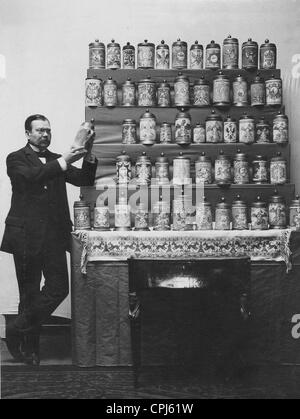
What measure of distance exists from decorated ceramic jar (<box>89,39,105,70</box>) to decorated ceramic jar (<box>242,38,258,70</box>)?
27.2 inches

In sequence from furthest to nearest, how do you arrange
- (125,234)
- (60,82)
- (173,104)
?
(60,82), (173,104), (125,234)

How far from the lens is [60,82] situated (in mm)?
3424

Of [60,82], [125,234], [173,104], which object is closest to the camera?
[125,234]

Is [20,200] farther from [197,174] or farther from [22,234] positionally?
[197,174]

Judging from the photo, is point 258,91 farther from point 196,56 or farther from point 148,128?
point 148,128

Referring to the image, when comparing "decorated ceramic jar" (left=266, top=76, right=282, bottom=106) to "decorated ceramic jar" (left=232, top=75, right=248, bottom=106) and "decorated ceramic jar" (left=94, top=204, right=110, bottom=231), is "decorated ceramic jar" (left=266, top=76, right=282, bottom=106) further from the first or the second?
"decorated ceramic jar" (left=94, top=204, right=110, bottom=231)

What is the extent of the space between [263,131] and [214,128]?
24cm

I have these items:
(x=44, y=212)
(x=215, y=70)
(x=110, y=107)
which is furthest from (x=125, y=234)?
(x=215, y=70)

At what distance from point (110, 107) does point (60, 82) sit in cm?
46

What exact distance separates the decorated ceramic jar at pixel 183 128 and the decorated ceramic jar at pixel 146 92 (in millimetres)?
155

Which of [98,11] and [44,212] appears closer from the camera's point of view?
[44,212]

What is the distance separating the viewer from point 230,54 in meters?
3.11

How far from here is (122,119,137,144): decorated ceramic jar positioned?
3.08 meters

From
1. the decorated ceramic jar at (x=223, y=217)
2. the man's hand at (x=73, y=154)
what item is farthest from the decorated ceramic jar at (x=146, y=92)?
the decorated ceramic jar at (x=223, y=217)
